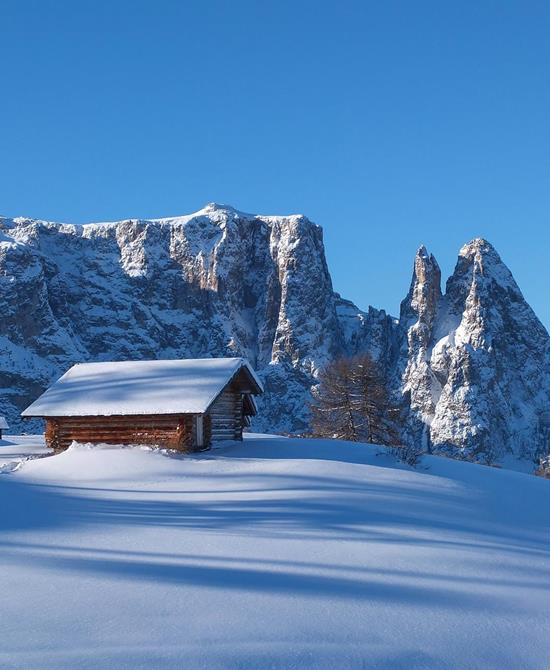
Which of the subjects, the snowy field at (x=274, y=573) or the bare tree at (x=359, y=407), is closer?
the snowy field at (x=274, y=573)

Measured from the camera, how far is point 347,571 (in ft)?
27.5

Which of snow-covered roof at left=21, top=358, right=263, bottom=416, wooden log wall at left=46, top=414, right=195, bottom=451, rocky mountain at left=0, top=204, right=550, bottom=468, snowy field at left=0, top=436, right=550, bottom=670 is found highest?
rocky mountain at left=0, top=204, right=550, bottom=468

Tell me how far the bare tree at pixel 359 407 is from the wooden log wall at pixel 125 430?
14058 millimetres

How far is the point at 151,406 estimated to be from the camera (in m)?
22.6

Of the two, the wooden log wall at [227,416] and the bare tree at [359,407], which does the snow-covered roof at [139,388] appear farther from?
the bare tree at [359,407]

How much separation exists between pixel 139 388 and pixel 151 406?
6.28 ft

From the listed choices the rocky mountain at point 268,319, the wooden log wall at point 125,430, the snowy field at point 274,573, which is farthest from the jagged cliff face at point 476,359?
the snowy field at point 274,573

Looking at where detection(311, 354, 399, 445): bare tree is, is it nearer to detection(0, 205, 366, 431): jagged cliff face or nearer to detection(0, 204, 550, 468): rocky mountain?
detection(0, 204, 550, 468): rocky mountain

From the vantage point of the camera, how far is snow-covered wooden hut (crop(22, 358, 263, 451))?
886 inches

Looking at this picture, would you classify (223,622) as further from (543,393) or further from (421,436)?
(543,393)

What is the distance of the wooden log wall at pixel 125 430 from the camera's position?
73.6ft

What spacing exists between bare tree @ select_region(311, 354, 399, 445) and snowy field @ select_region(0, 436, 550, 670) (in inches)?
693

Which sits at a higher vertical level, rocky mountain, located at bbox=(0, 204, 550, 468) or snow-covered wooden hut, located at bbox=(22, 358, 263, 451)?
rocky mountain, located at bbox=(0, 204, 550, 468)

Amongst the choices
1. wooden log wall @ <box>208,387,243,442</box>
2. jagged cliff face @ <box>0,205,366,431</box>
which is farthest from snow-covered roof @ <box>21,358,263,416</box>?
jagged cliff face @ <box>0,205,366,431</box>
